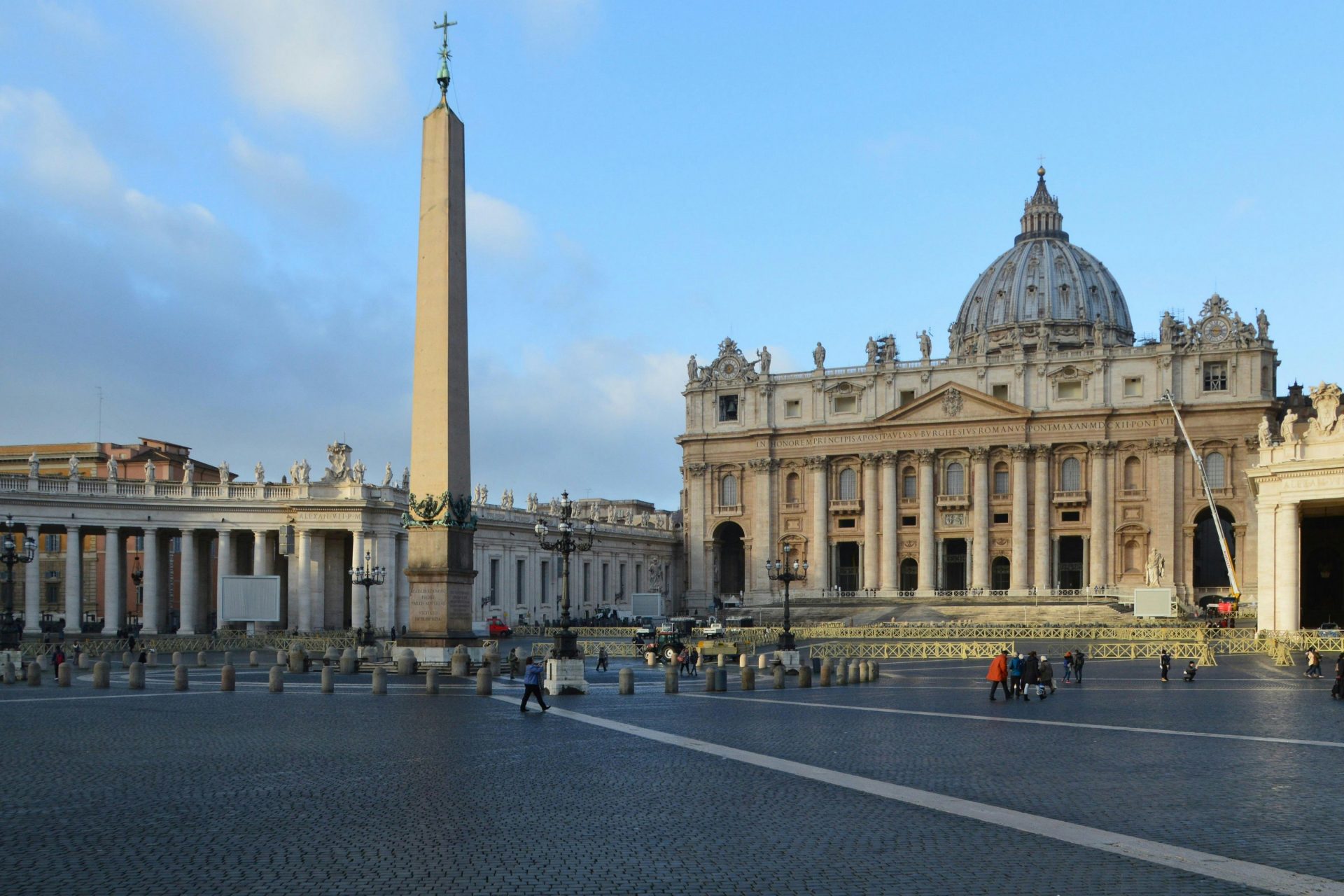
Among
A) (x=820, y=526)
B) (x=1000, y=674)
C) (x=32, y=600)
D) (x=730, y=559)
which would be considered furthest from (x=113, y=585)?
(x=730, y=559)

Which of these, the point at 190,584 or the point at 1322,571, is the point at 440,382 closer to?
the point at 190,584

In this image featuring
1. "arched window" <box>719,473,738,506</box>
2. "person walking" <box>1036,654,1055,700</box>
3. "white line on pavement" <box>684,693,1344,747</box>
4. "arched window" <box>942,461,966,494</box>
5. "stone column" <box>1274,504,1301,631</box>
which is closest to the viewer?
"white line on pavement" <box>684,693,1344,747</box>

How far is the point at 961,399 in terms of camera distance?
88.1 m

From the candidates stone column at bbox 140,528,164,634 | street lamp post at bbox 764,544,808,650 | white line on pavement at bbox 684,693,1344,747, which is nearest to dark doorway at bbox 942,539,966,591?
street lamp post at bbox 764,544,808,650

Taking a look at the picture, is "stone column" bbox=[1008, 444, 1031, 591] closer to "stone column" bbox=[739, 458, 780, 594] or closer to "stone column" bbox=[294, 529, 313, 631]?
"stone column" bbox=[739, 458, 780, 594]

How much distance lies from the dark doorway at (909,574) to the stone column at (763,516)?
9.06m

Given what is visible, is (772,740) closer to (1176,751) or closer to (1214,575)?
(1176,751)

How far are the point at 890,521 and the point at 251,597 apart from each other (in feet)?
159

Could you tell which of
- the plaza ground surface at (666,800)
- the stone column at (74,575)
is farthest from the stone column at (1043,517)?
the plaza ground surface at (666,800)

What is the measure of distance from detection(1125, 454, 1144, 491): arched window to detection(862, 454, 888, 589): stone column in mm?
16120

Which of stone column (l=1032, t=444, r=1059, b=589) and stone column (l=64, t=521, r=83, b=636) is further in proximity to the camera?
stone column (l=1032, t=444, r=1059, b=589)

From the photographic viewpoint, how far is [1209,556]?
94.3 metres

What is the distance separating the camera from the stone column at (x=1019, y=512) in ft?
283

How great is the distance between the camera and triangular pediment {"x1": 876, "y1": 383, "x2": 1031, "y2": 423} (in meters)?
86.7
